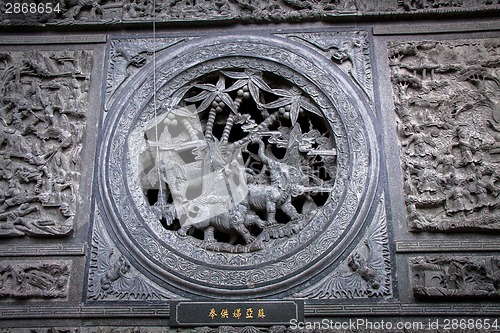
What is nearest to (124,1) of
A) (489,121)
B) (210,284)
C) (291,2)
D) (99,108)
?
(99,108)

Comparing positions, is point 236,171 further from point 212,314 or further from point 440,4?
point 440,4

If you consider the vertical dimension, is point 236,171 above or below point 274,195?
above

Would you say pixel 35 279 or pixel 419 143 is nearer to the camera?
pixel 35 279

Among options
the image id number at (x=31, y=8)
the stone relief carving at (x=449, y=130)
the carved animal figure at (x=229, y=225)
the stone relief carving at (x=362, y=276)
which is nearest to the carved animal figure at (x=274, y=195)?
the carved animal figure at (x=229, y=225)

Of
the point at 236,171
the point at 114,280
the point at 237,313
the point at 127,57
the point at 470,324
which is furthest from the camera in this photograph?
the point at 127,57

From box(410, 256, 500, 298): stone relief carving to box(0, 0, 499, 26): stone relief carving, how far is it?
11.4 ft

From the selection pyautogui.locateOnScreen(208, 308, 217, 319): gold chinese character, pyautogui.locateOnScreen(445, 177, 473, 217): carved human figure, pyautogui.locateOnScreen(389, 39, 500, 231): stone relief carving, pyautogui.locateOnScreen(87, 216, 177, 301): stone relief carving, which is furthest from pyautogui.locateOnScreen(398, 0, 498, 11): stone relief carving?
pyautogui.locateOnScreen(87, 216, 177, 301): stone relief carving

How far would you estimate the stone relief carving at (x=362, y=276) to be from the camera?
6965mm

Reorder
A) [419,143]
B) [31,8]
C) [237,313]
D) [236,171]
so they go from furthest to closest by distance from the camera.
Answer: [31,8] → [236,171] → [419,143] → [237,313]

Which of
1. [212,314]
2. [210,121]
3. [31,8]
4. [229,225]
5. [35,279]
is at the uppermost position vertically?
[31,8]

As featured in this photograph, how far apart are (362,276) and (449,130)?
219 cm

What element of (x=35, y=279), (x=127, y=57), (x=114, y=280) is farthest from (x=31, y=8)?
(x=114, y=280)
